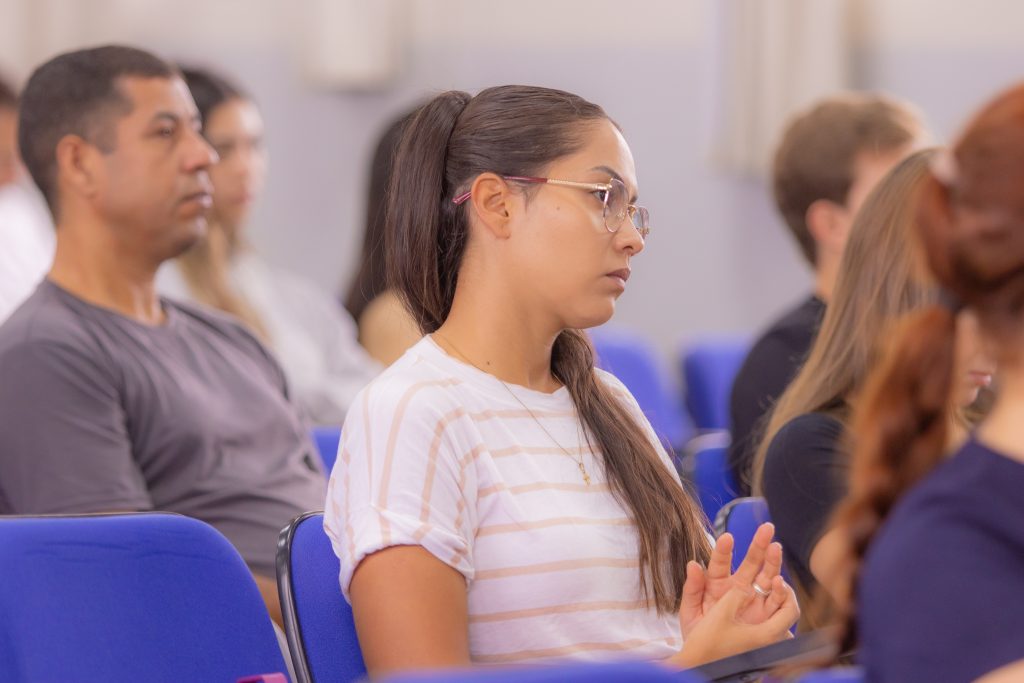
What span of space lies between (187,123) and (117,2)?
2620mm

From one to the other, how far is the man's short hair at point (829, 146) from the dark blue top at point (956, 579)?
1938mm

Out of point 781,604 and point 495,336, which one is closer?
point 781,604

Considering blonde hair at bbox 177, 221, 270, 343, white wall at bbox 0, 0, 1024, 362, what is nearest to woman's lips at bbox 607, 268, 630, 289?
blonde hair at bbox 177, 221, 270, 343

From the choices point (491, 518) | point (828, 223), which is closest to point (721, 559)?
point (491, 518)

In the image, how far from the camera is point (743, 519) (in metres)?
2.18

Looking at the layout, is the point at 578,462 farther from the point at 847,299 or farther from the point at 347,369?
the point at 347,369

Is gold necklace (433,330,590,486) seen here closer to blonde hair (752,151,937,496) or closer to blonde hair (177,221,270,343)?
blonde hair (752,151,937,496)

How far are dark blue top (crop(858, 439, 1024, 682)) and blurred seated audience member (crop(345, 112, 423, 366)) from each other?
6.87 ft

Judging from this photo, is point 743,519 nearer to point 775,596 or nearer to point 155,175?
point 775,596

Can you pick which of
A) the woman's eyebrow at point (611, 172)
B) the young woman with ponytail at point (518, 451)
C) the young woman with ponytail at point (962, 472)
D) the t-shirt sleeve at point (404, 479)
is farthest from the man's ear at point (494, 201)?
the young woman with ponytail at point (962, 472)

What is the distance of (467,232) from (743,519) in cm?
63

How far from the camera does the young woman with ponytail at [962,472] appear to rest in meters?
1.09

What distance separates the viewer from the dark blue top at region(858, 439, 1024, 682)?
42.8 inches

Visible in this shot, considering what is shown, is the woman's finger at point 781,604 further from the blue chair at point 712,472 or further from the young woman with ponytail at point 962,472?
the blue chair at point 712,472
